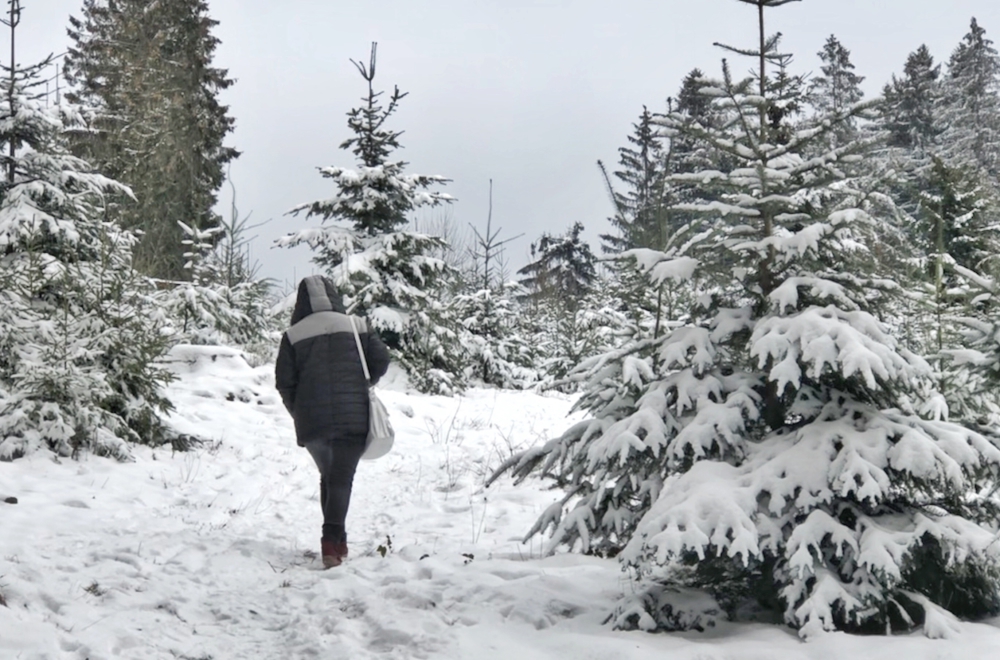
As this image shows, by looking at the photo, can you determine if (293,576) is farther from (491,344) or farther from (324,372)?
(491,344)

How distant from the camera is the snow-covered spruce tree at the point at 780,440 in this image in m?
3.54

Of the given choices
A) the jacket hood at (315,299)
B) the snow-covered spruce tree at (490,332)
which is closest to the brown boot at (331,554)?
the jacket hood at (315,299)

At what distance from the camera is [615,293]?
200 inches

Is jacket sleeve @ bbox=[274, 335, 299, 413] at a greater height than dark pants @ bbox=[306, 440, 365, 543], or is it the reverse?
jacket sleeve @ bbox=[274, 335, 299, 413]

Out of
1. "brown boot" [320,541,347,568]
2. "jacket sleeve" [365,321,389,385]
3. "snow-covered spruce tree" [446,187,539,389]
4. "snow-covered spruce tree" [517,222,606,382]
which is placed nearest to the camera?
"brown boot" [320,541,347,568]

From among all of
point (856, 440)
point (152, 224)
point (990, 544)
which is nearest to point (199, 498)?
point (856, 440)

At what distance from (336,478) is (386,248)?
30.0 ft

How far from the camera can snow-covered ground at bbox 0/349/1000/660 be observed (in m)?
3.71

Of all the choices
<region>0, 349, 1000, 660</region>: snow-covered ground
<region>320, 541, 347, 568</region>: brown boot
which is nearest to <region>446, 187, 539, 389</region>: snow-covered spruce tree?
<region>0, 349, 1000, 660</region>: snow-covered ground

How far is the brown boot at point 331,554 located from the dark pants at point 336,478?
0.14 feet

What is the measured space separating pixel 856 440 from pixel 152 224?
84.6 ft

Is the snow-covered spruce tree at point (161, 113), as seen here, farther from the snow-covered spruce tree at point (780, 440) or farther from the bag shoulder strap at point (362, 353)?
the snow-covered spruce tree at point (780, 440)

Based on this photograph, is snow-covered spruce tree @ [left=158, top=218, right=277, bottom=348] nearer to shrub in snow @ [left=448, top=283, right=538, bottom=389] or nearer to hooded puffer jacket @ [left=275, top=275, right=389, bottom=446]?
shrub in snow @ [left=448, top=283, right=538, bottom=389]

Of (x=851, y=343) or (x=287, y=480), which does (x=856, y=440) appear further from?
(x=287, y=480)
